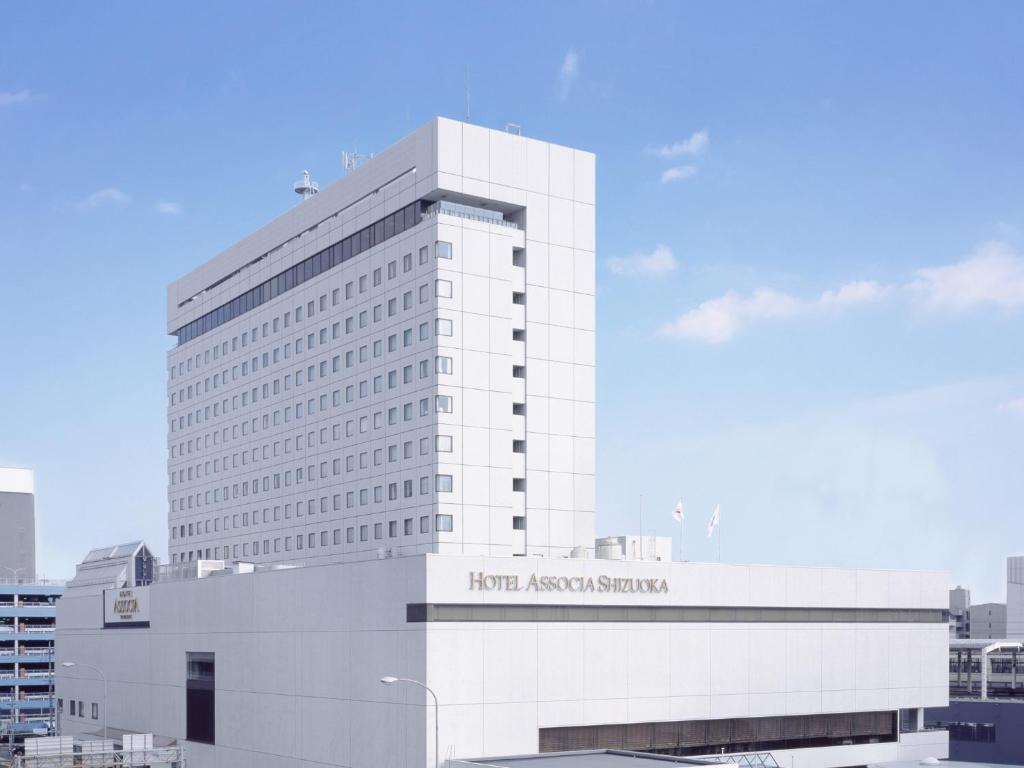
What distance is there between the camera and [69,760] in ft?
278

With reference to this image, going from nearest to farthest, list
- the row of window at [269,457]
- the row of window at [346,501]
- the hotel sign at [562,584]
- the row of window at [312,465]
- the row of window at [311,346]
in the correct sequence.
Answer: the hotel sign at [562,584] → the row of window at [346,501] → the row of window at [269,457] → the row of window at [312,465] → the row of window at [311,346]

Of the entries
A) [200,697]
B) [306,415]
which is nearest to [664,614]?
[306,415]

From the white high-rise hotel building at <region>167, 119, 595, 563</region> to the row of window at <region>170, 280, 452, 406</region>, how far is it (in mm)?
217

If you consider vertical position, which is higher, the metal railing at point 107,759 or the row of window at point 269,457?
the row of window at point 269,457

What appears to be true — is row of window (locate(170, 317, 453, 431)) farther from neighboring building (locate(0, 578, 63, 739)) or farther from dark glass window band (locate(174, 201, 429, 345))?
neighboring building (locate(0, 578, 63, 739))

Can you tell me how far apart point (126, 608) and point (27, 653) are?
257 ft

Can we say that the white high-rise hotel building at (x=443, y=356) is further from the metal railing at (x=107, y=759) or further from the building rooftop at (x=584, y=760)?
the building rooftop at (x=584, y=760)

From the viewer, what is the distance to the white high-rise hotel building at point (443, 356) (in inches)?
3250

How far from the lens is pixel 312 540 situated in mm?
96188

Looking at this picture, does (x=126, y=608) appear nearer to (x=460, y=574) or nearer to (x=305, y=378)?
(x=305, y=378)

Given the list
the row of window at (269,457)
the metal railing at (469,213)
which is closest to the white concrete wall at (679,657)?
the row of window at (269,457)

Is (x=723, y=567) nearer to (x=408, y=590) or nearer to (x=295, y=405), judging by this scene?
(x=408, y=590)

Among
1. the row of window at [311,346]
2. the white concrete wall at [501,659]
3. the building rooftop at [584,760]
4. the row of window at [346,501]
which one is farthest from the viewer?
the row of window at [311,346]

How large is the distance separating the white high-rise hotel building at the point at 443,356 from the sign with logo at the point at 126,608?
12716 millimetres
